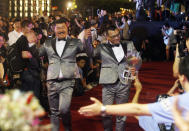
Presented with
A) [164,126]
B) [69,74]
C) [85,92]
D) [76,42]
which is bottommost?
[85,92]

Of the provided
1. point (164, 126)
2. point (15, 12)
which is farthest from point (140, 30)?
point (15, 12)

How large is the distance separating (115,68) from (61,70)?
77cm

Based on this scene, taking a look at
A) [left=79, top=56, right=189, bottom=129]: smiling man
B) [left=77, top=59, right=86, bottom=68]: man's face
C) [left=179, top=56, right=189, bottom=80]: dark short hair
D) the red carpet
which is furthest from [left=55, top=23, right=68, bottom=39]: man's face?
[left=77, top=59, right=86, bottom=68]: man's face

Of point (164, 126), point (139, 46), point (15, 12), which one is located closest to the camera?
point (164, 126)

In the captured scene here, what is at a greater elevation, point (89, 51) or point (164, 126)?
point (89, 51)

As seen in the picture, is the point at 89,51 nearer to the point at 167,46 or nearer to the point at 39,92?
the point at 39,92

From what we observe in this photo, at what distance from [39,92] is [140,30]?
10.3 metres

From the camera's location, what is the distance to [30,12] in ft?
118

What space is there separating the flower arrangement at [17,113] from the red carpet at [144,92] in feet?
16.6

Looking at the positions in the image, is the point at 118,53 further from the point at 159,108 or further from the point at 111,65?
the point at 159,108

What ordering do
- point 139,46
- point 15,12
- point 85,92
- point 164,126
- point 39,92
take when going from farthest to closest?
point 15,12 < point 139,46 < point 85,92 < point 39,92 < point 164,126

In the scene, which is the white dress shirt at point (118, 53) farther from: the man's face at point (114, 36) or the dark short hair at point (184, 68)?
the dark short hair at point (184, 68)

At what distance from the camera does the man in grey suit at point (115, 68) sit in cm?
578

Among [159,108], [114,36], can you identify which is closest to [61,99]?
[114,36]
